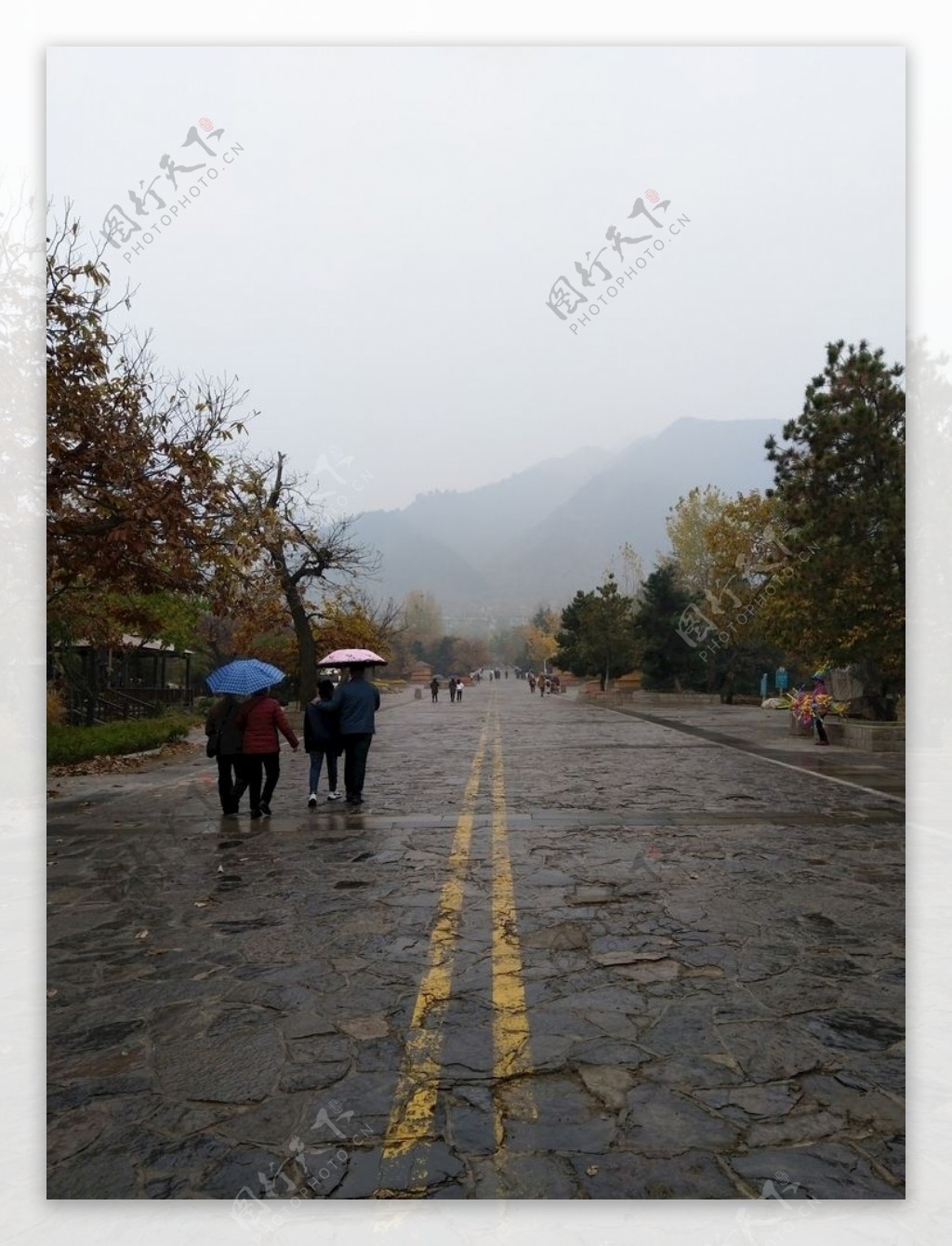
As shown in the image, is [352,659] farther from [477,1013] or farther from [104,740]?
[104,740]

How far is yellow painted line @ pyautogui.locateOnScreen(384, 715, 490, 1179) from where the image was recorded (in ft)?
11.2

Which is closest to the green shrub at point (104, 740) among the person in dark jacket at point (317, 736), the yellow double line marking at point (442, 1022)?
the person in dark jacket at point (317, 736)

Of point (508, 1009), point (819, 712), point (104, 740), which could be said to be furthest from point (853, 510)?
point (508, 1009)

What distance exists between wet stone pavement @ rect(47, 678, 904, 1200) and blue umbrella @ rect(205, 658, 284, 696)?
1549 millimetres

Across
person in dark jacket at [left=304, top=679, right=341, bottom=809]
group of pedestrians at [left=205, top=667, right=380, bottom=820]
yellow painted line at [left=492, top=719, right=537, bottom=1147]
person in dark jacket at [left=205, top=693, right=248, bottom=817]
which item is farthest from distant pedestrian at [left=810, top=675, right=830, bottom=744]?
yellow painted line at [left=492, top=719, right=537, bottom=1147]

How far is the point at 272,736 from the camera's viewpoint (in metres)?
10.6

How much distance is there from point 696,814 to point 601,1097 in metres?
6.96

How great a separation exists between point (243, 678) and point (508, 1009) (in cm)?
644

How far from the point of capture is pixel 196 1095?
3732mm

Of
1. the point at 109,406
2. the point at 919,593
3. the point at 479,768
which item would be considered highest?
the point at 109,406

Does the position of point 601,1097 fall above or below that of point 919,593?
below

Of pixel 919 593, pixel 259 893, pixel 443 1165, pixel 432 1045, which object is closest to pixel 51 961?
pixel 259 893

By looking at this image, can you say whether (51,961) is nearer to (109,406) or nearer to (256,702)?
(256,702)

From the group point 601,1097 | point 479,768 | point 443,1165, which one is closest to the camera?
point 443,1165
